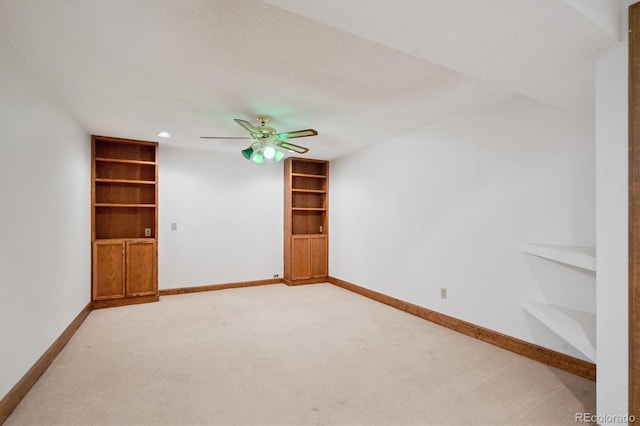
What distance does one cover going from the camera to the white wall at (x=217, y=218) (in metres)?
4.85

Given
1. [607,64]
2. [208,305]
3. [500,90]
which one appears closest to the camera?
[607,64]

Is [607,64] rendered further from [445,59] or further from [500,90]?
[500,90]

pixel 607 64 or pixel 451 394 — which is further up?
pixel 607 64

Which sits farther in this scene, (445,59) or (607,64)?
(445,59)

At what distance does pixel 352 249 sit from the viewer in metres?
5.13

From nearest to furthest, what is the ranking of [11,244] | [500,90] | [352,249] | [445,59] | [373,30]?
[373,30] < [445,59] < [11,244] < [500,90] < [352,249]

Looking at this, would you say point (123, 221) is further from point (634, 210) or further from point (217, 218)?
point (634, 210)

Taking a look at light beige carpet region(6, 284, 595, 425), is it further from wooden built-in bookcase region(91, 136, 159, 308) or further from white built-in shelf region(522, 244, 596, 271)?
white built-in shelf region(522, 244, 596, 271)

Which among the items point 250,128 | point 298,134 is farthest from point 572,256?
point 250,128

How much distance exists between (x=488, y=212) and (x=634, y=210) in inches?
60.8

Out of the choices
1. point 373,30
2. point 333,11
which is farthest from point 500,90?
point 333,11

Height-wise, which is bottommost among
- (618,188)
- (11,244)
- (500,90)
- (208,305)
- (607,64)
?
(208,305)

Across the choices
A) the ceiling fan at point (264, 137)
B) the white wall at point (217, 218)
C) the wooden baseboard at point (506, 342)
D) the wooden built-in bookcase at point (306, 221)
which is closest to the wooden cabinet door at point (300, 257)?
the wooden built-in bookcase at point (306, 221)

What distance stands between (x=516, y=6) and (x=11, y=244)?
10.3 feet
